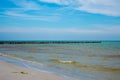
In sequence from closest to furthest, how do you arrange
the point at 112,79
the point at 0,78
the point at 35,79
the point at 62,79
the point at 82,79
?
1. the point at 0,78
2. the point at 35,79
3. the point at 62,79
4. the point at 82,79
5. the point at 112,79

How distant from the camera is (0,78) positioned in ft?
27.5

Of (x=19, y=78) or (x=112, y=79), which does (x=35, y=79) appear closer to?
(x=19, y=78)

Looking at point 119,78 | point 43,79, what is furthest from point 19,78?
point 119,78

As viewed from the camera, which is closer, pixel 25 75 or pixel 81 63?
pixel 25 75

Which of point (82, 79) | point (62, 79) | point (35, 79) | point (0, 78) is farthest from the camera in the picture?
point (82, 79)

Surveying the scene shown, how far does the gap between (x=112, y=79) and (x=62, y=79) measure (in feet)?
9.69

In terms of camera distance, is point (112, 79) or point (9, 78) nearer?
point (9, 78)

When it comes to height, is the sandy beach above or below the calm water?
above

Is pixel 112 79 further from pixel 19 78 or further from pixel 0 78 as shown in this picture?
pixel 0 78

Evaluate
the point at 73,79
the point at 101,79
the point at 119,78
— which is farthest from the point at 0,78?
the point at 119,78

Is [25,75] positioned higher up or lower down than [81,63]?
higher up

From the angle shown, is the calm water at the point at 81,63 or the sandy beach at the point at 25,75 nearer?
the sandy beach at the point at 25,75

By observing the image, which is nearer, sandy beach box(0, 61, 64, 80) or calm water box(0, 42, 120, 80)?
sandy beach box(0, 61, 64, 80)

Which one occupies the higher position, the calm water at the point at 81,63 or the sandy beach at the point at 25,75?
the sandy beach at the point at 25,75
